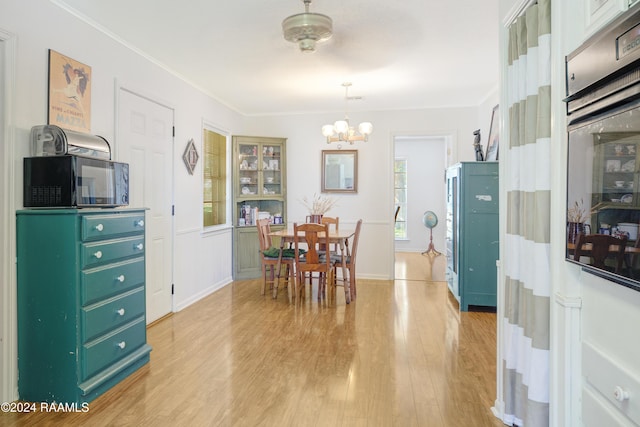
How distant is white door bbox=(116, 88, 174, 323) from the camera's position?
3.38m

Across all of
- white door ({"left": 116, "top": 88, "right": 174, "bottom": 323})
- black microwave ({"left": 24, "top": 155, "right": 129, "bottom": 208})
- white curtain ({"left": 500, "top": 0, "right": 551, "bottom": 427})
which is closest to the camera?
white curtain ({"left": 500, "top": 0, "right": 551, "bottom": 427})

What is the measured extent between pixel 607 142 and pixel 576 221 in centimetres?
31

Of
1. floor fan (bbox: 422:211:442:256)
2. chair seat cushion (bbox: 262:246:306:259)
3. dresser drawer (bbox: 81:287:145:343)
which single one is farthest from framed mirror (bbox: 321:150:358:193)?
dresser drawer (bbox: 81:287:145:343)

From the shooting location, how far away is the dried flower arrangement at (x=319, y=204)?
5.97 meters

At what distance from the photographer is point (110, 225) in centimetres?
243

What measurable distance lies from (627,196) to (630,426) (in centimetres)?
65


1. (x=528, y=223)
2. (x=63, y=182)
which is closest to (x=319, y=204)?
(x=63, y=182)

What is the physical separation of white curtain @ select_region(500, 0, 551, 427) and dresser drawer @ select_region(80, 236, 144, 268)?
2.41 m

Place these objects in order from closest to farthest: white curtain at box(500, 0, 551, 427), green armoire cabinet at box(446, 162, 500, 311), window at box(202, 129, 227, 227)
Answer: white curtain at box(500, 0, 551, 427) → green armoire cabinet at box(446, 162, 500, 311) → window at box(202, 129, 227, 227)

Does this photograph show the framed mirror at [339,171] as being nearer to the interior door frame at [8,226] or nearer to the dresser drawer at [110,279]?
the dresser drawer at [110,279]

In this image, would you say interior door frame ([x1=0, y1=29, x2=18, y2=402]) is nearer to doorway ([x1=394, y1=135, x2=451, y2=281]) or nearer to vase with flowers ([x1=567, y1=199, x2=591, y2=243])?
vase with flowers ([x1=567, y1=199, x2=591, y2=243])

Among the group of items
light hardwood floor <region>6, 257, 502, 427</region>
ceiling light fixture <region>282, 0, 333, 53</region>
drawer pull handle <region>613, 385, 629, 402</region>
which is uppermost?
ceiling light fixture <region>282, 0, 333, 53</region>

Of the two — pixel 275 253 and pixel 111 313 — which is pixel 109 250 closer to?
pixel 111 313

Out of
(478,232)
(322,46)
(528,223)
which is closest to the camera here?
(528,223)
